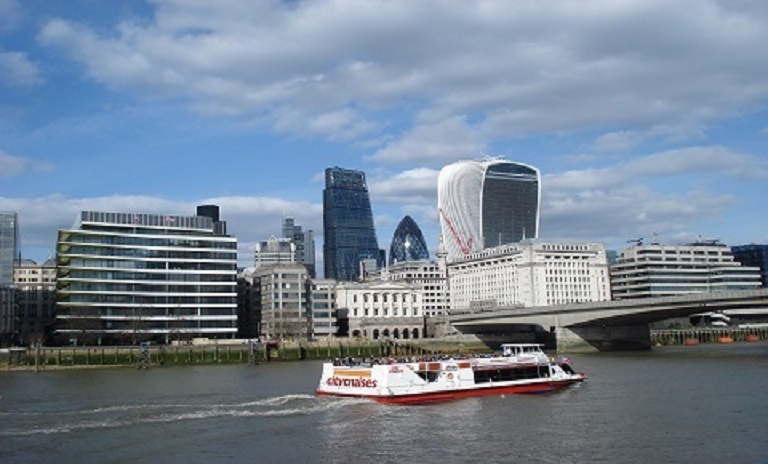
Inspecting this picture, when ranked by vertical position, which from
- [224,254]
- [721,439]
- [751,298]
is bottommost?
[721,439]

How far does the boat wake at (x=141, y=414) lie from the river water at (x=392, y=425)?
0.11m

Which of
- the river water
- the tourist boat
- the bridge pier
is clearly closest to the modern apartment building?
the bridge pier

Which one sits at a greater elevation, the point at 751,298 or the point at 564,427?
the point at 751,298

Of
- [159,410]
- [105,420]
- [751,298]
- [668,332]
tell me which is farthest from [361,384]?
[668,332]

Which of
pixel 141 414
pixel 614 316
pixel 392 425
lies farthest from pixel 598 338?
pixel 141 414

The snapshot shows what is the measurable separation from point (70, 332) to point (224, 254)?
112 ft

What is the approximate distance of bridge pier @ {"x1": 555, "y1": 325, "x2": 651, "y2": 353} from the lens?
14125 cm

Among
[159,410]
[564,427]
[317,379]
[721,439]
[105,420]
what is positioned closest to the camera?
[721,439]

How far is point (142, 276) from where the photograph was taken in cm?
16512

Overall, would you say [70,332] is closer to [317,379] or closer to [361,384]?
[317,379]

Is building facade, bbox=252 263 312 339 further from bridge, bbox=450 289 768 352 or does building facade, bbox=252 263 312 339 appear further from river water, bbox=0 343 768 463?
river water, bbox=0 343 768 463

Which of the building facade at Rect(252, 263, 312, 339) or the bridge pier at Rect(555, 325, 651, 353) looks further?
the building facade at Rect(252, 263, 312, 339)

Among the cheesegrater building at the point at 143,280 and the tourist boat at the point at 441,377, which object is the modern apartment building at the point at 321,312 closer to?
the cheesegrater building at the point at 143,280

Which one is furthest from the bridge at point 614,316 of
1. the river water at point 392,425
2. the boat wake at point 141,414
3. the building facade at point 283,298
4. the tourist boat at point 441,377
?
the boat wake at point 141,414
